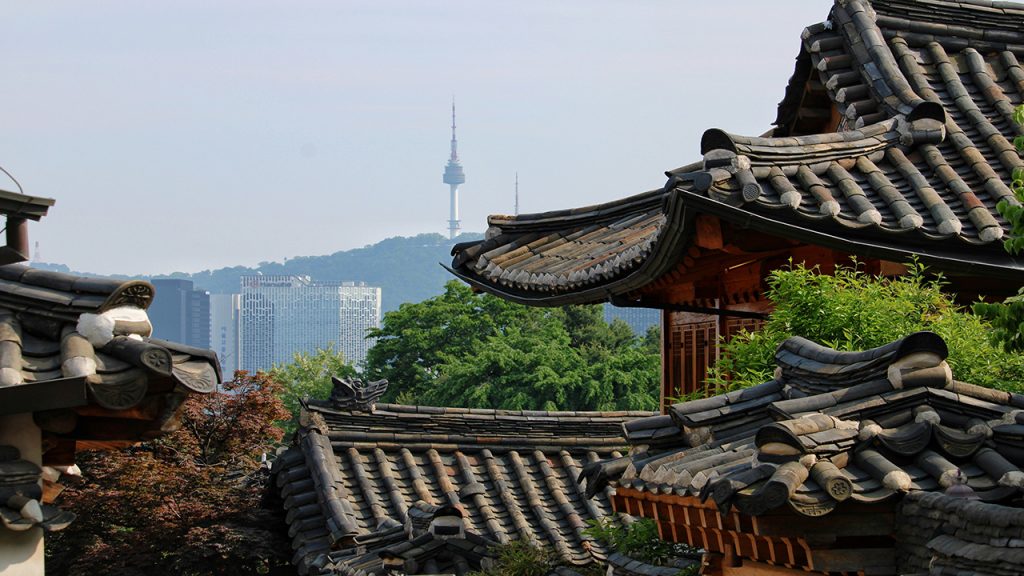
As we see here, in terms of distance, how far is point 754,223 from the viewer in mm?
7938

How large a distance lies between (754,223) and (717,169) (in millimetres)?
376

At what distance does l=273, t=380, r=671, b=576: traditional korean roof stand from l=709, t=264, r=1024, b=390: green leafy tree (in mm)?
5913

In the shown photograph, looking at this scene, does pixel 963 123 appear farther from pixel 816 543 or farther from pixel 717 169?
pixel 816 543

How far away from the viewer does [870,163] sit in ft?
28.9

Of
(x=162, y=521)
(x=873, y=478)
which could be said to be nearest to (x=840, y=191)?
(x=873, y=478)

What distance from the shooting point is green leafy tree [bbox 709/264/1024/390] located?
7020 mm

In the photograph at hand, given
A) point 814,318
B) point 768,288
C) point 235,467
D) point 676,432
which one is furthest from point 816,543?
point 235,467

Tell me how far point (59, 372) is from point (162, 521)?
12673 mm

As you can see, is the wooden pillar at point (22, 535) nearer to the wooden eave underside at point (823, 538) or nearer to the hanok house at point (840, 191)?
the wooden eave underside at point (823, 538)

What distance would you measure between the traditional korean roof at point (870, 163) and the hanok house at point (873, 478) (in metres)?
2.02

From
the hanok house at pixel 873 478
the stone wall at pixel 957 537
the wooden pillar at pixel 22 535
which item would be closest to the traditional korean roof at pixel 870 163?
the hanok house at pixel 873 478

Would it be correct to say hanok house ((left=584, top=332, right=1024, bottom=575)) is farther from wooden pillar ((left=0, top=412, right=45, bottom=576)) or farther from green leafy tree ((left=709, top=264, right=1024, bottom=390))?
wooden pillar ((left=0, top=412, right=45, bottom=576))

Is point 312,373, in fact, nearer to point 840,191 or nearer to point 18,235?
point 840,191

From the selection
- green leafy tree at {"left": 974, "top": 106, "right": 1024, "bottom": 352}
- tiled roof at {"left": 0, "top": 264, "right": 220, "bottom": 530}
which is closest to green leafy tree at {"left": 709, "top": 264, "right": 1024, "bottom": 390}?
green leafy tree at {"left": 974, "top": 106, "right": 1024, "bottom": 352}
